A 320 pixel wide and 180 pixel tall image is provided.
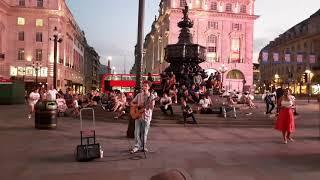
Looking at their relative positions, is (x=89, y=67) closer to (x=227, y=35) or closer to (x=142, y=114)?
(x=227, y=35)

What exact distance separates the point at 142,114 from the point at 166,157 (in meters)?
1.29

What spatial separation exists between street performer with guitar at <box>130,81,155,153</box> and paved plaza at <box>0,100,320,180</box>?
0.44 m

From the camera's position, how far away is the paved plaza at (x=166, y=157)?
848cm

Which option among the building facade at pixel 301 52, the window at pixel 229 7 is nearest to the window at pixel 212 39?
the window at pixel 229 7

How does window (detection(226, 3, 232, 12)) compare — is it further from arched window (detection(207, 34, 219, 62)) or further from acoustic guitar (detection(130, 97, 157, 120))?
acoustic guitar (detection(130, 97, 157, 120))

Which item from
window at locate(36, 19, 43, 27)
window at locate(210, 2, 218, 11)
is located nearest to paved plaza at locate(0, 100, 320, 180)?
window at locate(36, 19, 43, 27)

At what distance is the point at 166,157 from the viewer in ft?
34.1

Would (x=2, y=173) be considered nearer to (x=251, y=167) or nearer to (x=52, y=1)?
(x=251, y=167)

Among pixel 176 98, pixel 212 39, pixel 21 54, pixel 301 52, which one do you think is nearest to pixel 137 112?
pixel 176 98

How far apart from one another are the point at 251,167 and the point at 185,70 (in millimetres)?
17397

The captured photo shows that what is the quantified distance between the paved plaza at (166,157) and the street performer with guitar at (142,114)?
0.44 metres

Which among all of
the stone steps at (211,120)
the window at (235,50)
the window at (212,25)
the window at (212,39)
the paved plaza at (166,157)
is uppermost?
the window at (212,25)

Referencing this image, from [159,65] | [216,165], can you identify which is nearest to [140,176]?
[216,165]

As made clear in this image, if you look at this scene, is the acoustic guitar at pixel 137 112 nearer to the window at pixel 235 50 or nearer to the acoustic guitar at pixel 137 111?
the acoustic guitar at pixel 137 111
